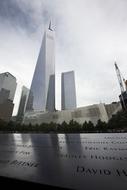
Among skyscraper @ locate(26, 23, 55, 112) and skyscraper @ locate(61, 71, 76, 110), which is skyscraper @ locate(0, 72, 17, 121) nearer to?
skyscraper @ locate(26, 23, 55, 112)

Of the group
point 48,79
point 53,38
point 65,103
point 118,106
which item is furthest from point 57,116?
point 53,38

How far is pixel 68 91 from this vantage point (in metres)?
169

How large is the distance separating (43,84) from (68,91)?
48788 millimetres

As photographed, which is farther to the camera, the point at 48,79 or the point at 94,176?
the point at 48,79

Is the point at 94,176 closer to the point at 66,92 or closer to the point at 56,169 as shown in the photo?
the point at 56,169

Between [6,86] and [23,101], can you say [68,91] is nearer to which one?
[23,101]

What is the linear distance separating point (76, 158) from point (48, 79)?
13070cm

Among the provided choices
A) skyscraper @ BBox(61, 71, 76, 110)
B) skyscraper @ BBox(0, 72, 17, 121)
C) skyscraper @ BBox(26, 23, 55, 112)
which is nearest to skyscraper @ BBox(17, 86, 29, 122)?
skyscraper @ BBox(0, 72, 17, 121)

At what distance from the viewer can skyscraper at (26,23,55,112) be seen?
4956 inches

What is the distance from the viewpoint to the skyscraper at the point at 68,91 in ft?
543

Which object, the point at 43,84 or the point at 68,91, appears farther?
the point at 68,91

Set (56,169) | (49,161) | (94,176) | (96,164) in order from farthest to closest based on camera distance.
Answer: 1. (49,161)
2. (96,164)
3. (56,169)
4. (94,176)

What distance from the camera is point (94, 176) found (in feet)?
9.14

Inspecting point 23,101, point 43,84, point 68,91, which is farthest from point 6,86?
point 68,91
